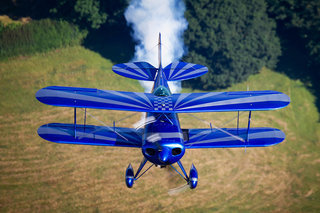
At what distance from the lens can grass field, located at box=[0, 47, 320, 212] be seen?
73.9 feet

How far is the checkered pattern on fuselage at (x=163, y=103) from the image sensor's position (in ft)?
54.6

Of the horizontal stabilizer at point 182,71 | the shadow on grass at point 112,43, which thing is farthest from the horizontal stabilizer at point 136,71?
the shadow on grass at point 112,43

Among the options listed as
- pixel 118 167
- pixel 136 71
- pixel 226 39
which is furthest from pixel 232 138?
pixel 226 39

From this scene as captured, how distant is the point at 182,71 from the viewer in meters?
22.8

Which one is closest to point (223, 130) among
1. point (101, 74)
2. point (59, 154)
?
point (59, 154)

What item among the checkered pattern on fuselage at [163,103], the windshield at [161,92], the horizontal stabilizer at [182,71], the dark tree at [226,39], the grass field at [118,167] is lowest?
the grass field at [118,167]

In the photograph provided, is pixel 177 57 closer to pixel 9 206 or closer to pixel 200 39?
pixel 200 39

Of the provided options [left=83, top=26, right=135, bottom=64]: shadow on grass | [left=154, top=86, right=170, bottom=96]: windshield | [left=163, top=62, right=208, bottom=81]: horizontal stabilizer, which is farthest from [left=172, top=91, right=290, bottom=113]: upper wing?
[left=83, top=26, right=135, bottom=64]: shadow on grass

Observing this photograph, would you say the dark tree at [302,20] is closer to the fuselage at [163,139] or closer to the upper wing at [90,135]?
the fuselage at [163,139]

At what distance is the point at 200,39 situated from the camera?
33.4m

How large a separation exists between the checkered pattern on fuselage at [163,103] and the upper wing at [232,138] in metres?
2.64

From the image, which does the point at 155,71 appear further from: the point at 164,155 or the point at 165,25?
the point at 165,25

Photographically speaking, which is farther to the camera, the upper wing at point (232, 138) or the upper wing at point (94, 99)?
the upper wing at point (232, 138)

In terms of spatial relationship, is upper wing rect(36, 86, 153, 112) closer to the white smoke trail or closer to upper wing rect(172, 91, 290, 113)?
upper wing rect(172, 91, 290, 113)
